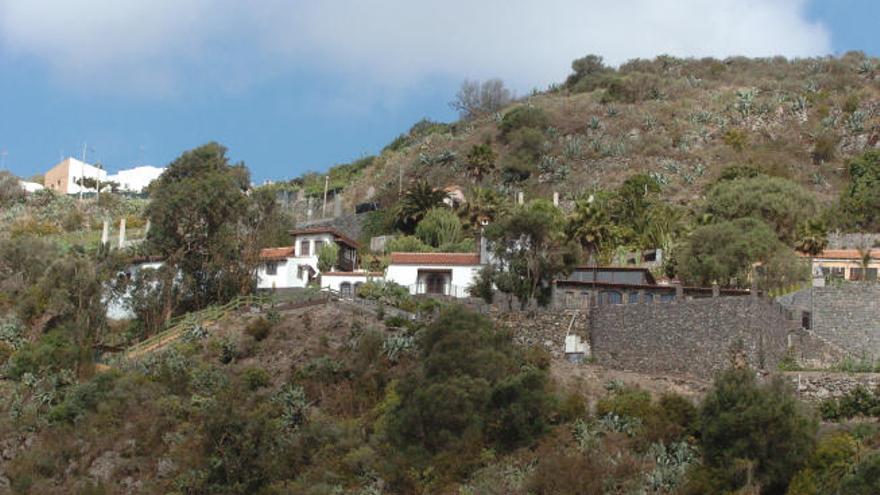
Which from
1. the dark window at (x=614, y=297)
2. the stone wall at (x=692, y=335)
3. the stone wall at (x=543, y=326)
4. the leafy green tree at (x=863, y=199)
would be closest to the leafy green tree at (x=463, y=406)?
the stone wall at (x=692, y=335)

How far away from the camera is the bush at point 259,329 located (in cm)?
4941

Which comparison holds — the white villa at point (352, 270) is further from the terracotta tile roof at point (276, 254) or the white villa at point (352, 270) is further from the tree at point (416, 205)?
the tree at point (416, 205)

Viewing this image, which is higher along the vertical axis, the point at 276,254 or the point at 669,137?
the point at 669,137

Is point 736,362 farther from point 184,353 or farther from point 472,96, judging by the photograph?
point 472,96

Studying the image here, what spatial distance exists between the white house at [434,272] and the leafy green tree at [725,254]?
9.08 m

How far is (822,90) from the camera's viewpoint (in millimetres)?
103312

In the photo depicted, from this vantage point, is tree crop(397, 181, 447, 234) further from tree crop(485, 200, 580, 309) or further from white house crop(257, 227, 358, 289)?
tree crop(485, 200, 580, 309)

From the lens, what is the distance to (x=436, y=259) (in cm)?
5819

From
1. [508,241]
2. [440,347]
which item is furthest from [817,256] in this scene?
A: [440,347]

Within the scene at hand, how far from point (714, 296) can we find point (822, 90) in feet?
207

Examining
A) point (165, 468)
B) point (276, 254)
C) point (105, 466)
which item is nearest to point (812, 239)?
point (276, 254)

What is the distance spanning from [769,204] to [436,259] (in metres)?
17.7

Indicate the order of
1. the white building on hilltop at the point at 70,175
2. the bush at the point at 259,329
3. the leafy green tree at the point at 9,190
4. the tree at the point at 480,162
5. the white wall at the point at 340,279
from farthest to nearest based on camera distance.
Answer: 1. the white building on hilltop at the point at 70,175
2. the leafy green tree at the point at 9,190
3. the tree at the point at 480,162
4. the white wall at the point at 340,279
5. the bush at the point at 259,329

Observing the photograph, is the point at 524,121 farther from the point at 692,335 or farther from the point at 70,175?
the point at 692,335
